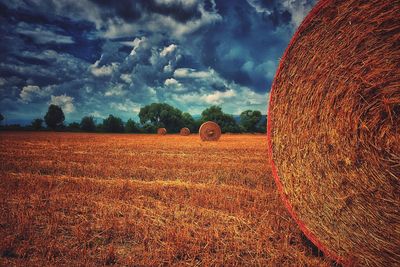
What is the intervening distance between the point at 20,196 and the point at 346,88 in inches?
214

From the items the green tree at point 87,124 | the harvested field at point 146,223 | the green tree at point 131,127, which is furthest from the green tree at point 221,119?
the harvested field at point 146,223

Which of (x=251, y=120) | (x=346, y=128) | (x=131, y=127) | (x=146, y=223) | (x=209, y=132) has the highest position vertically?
(x=251, y=120)

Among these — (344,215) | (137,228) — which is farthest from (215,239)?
(344,215)

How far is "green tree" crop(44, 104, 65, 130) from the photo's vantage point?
61562 millimetres

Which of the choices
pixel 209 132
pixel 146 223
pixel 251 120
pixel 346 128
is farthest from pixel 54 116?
pixel 346 128

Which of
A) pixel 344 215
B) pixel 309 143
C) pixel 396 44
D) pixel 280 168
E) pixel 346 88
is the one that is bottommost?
pixel 344 215

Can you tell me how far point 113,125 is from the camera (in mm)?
55562

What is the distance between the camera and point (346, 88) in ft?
8.91

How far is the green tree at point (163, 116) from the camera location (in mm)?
64463

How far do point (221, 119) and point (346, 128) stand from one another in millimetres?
61530

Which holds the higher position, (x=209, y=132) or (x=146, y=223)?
(x=209, y=132)

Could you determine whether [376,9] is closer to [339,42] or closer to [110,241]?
[339,42]

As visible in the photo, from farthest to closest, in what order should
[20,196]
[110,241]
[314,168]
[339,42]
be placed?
[20,196]
[110,241]
[314,168]
[339,42]

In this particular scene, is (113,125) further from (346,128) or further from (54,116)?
(346,128)
